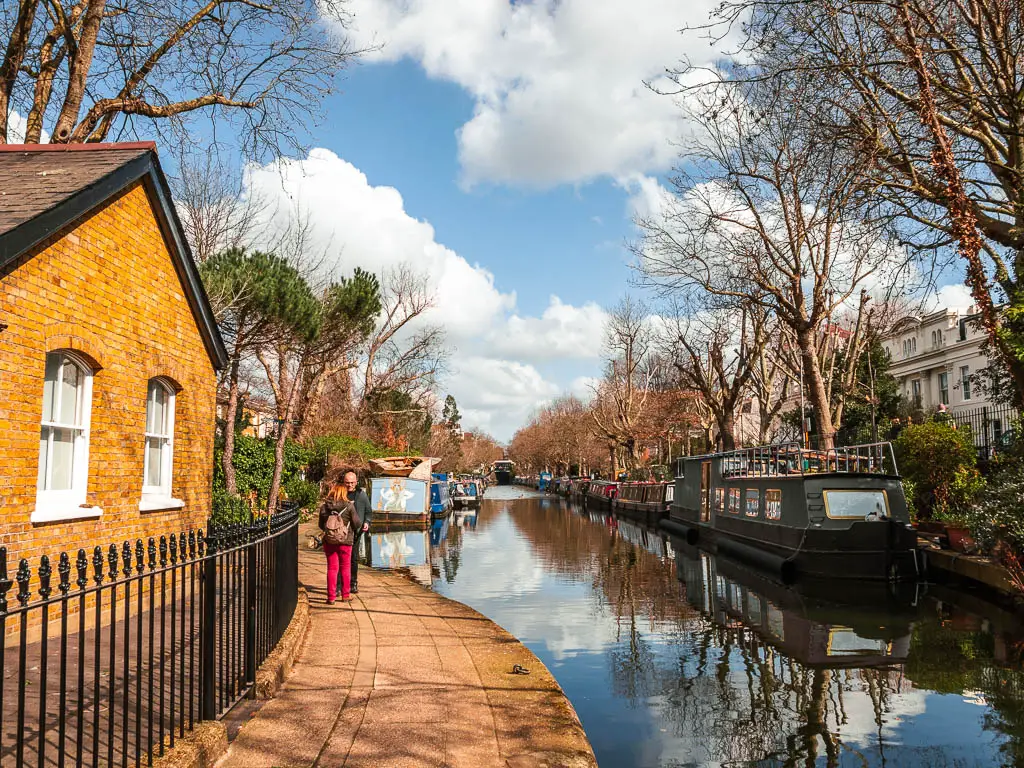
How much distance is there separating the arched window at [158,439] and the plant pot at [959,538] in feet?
47.2

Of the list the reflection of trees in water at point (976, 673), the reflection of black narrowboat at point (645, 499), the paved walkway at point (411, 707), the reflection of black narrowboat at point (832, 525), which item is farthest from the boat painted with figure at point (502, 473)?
the paved walkway at point (411, 707)

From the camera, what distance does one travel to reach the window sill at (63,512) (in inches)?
296

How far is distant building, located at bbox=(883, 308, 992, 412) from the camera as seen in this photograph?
4281 cm

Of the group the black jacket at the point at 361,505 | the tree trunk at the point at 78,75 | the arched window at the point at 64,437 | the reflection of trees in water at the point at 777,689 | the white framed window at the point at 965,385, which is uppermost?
the tree trunk at the point at 78,75

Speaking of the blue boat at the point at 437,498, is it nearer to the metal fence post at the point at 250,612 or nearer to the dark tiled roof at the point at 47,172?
the dark tiled roof at the point at 47,172

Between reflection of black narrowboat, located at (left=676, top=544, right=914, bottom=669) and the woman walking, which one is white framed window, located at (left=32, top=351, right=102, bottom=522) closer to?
the woman walking

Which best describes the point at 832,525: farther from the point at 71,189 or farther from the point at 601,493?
the point at 601,493

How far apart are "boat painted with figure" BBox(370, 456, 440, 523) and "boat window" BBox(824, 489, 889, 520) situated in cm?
1777

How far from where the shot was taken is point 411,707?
6.03 meters

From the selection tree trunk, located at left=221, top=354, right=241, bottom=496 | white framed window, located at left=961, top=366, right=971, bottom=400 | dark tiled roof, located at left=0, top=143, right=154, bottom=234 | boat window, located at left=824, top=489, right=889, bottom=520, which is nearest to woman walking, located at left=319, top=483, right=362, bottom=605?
dark tiled roof, located at left=0, top=143, right=154, bottom=234

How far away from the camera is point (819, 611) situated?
13.8 m

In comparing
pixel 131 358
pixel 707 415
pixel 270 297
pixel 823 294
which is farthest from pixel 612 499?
pixel 131 358

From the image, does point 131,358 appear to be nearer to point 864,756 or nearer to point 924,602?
point 864,756

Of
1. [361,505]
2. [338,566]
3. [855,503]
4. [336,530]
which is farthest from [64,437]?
[855,503]
